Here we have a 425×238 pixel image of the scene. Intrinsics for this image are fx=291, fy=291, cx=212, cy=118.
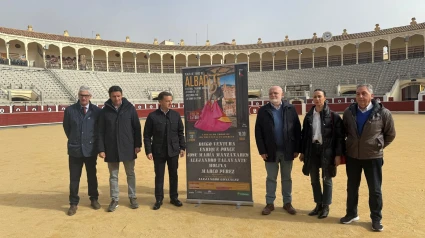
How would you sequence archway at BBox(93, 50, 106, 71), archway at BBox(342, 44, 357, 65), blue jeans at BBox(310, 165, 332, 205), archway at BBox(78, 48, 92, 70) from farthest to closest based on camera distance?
archway at BBox(342, 44, 357, 65)
archway at BBox(93, 50, 106, 71)
archway at BBox(78, 48, 92, 70)
blue jeans at BBox(310, 165, 332, 205)

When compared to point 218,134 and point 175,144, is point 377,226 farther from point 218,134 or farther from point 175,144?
point 175,144

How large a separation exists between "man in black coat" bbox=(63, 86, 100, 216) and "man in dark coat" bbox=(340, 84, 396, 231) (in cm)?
321

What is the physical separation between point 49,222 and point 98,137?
1.17 metres

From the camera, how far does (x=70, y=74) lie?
3039 centimetres

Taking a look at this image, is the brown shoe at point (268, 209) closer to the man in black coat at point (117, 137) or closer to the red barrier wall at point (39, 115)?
the man in black coat at point (117, 137)

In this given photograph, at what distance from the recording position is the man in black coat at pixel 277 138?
354 cm

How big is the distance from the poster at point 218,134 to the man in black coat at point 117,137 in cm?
77

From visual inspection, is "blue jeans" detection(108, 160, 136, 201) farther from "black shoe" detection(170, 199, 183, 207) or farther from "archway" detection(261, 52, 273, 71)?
"archway" detection(261, 52, 273, 71)

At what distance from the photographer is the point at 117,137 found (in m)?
3.88

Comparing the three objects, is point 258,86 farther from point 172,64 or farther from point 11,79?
point 11,79

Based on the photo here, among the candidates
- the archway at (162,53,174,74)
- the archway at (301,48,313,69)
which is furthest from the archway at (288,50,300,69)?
the archway at (162,53,174,74)

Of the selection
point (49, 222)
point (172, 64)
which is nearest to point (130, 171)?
point (49, 222)

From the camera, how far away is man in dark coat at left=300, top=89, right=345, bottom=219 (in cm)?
330

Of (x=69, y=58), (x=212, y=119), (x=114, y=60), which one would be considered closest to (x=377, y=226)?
(x=212, y=119)
